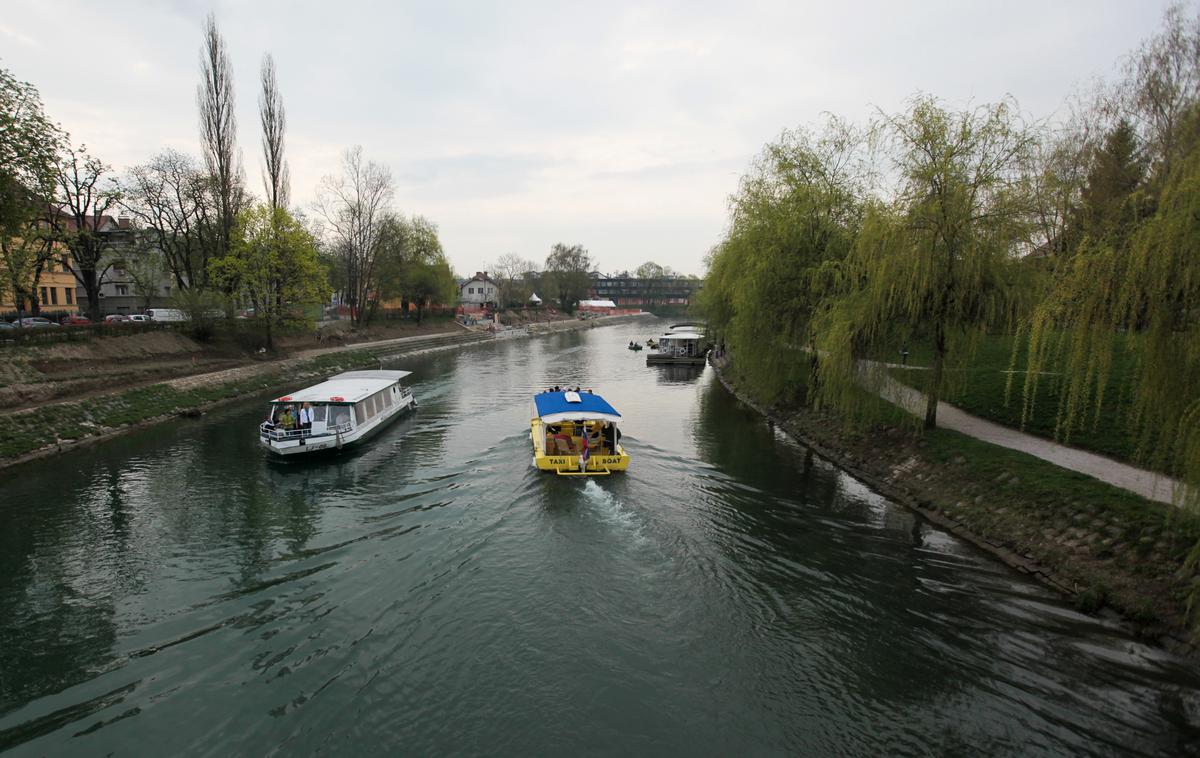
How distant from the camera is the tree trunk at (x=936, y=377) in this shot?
56.6 feet

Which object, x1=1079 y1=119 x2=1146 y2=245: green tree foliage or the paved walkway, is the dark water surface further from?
x1=1079 y1=119 x2=1146 y2=245: green tree foliage

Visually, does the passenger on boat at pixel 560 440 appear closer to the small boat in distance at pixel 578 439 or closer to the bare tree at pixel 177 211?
the small boat in distance at pixel 578 439

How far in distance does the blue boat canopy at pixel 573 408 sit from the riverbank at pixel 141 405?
711 inches

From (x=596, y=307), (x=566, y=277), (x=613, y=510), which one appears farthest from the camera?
(x=596, y=307)

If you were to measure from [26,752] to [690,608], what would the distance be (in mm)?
9986

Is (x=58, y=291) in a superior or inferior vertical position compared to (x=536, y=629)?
superior

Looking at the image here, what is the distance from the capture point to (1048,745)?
7.89 m

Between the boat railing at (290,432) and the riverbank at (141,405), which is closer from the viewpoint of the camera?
the boat railing at (290,432)

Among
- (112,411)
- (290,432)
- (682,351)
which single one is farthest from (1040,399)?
(112,411)

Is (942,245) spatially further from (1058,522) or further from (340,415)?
(340,415)

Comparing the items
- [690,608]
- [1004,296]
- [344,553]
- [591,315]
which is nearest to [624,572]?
[690,608]

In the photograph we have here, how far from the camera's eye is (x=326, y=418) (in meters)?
22.2

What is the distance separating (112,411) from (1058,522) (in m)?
33.7

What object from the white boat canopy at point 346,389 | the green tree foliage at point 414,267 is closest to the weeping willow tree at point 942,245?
the white boat canopy at point 346,389
